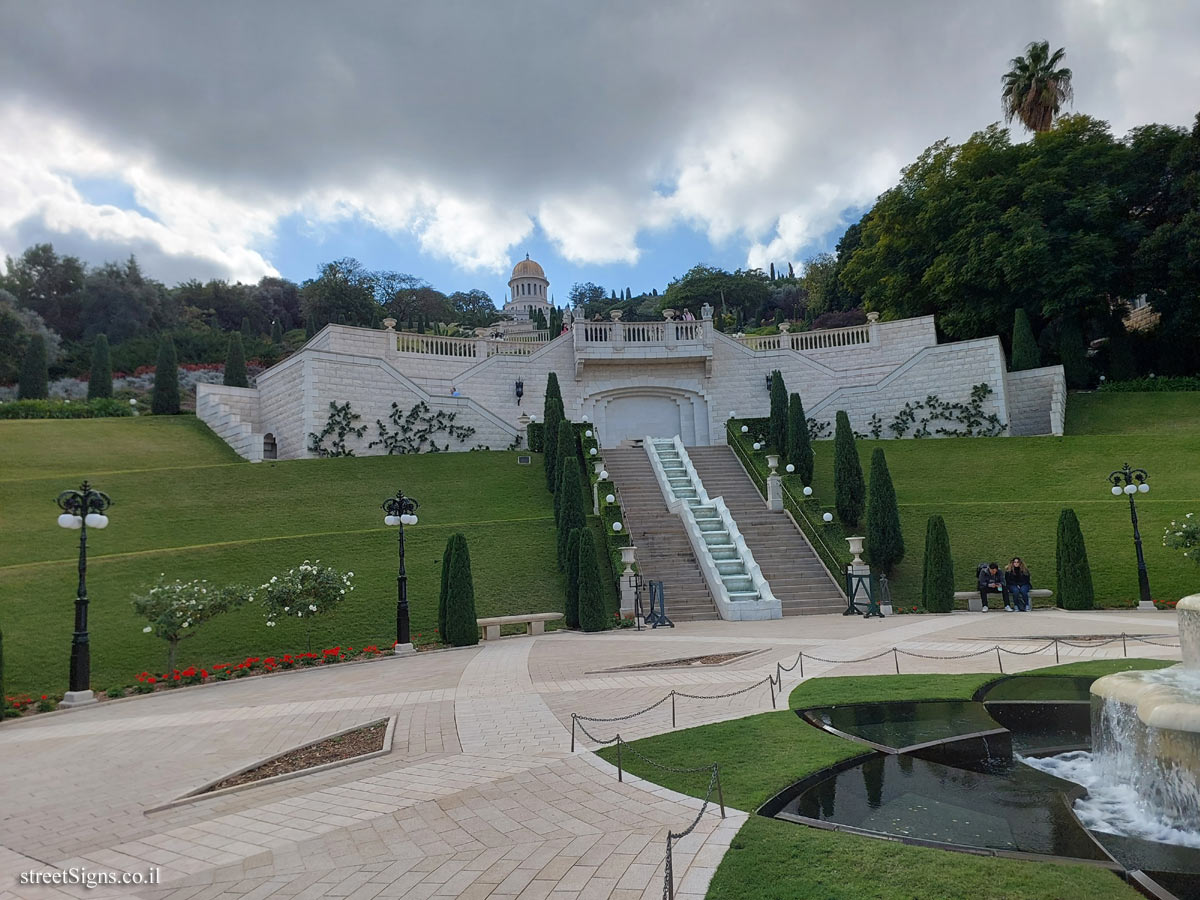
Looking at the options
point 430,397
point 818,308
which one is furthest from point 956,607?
point 818,308

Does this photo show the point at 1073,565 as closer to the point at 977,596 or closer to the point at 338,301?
the point at 977,596

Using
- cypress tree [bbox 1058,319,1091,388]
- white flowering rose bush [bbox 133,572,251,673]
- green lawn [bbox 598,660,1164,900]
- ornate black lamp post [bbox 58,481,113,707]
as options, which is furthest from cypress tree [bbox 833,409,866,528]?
cypress tree [bbox 1058,319,1091,388]

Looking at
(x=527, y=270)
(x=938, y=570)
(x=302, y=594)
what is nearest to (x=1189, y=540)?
(x=938, y=570)

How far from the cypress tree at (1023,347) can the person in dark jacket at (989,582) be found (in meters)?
18.1

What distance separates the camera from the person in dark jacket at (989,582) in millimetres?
16000

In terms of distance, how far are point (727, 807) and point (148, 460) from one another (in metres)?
26.4

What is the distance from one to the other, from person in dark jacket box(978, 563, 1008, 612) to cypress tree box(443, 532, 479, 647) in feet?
37.5

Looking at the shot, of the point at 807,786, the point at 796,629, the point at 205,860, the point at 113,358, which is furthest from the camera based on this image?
the point at 113,358

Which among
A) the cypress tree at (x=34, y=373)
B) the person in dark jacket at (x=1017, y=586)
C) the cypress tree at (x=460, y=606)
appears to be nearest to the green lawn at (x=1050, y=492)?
the person in dark jacket at (x=1017, y=586)

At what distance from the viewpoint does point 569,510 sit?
1764 cm

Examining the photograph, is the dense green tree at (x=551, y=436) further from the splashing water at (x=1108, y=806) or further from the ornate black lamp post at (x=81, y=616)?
the splashing water at (x=1108, y=806)

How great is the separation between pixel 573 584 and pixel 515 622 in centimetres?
155

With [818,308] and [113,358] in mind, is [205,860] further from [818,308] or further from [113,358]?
[818,308]

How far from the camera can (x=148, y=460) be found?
2511 cm
